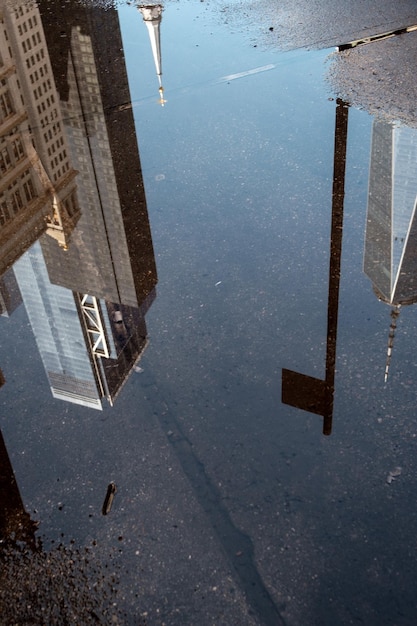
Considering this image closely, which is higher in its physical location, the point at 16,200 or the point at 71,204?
the point at 16,200

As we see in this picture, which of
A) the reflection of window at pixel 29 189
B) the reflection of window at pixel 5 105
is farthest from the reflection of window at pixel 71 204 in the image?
the reflection of window at pixel 5 105

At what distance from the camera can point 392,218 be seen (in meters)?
5.54

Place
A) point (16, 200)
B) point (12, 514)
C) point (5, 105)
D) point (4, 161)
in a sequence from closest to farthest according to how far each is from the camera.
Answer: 1. point (12, 514)
2. point (16, 200)
3. point (4, 161)
4. point (5, 105)

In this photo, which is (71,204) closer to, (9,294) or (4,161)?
(4,161)

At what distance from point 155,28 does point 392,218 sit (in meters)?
5.15

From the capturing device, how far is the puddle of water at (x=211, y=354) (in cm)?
346

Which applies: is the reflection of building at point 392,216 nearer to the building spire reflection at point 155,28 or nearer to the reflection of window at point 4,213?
the building spire reflection at point 155,28

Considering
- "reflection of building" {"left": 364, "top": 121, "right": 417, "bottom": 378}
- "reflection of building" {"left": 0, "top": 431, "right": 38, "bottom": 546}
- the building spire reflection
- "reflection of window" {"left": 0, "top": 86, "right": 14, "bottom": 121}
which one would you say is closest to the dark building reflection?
"reflection of building" {"left": 364, "top": 121, "right": 417, "bottom": 378}

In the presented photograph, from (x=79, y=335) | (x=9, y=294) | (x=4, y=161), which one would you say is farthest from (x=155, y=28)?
(x=79, y=335)

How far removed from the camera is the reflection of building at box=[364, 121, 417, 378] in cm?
495

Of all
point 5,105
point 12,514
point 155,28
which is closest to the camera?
point 12,514

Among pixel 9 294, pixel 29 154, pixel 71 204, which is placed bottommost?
pixel 9 294

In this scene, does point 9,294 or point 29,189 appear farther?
point 29,189

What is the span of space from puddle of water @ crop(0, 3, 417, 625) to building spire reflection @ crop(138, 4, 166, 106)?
69 centimetres
